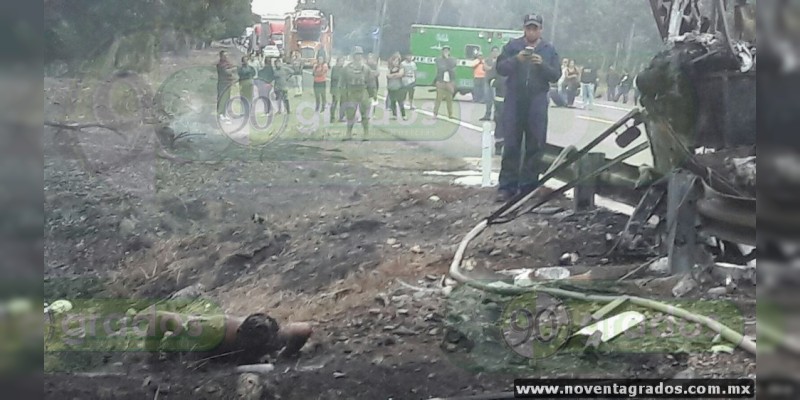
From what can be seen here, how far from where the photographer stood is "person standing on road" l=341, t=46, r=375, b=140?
353 centimetres

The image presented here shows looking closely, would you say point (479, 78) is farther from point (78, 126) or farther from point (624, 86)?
point (78, 126)

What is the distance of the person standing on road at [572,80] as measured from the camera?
357cm

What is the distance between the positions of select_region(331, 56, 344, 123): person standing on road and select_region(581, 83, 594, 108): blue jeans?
103 centimetres

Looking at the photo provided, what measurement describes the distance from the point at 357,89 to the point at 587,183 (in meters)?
1.08

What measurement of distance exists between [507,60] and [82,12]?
1795mm

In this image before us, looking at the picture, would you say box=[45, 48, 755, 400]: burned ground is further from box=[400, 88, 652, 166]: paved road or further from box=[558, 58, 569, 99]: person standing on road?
box=[558, 58, 569, 99]: person standing on road

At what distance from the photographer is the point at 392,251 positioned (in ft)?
12.0

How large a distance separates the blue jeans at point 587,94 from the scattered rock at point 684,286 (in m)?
0.87

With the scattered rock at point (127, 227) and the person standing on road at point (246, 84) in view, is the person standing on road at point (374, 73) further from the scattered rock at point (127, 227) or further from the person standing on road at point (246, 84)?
the scattered rock at point (127, 227)

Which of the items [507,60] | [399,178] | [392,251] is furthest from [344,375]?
[507,60]

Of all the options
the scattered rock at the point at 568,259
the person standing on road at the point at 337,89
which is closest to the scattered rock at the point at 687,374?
the scattered rock at the point at 568,259

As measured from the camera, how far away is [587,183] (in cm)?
367

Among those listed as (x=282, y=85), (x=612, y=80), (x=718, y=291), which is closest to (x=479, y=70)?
(x=612, y=80)

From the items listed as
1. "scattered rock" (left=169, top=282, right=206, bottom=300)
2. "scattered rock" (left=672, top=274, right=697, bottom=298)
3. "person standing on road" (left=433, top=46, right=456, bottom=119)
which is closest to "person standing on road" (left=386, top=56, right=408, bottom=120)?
"person standing on road" (left=433, top=46, right=456, bottom=119)
